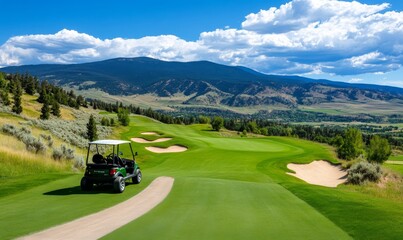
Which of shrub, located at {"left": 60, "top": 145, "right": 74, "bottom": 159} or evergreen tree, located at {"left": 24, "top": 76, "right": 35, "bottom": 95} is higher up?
evergreen tree, located at {"left": 24, "top": 76, "right": 35, "bottom": 95}

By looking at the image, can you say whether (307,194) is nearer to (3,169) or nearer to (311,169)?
A: (3,169)

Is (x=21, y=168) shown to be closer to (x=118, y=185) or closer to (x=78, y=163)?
(x=78, y=163)

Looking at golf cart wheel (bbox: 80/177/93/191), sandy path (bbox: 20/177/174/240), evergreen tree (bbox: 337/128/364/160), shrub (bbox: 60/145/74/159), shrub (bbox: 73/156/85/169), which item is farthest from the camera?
evergreen tree (bbox: 337/128/364/160)

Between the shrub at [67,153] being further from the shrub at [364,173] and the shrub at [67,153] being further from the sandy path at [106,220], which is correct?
the shrub at [364,173]

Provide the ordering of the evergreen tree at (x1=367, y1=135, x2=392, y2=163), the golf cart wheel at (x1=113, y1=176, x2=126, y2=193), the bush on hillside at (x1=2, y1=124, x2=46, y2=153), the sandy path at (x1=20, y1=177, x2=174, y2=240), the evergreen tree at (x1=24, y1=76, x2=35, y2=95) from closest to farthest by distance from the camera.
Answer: the sandy path at (x1=20, y1=177, x2=174, y2=240), the golf cart wheel at (x1=113, y1=176, x2=126, y2=193), the bush on hillside at (x1=2, y1=124, x2=46, y2=153), the evergreen tree at (x1=367, y1=135, x2=392, y2=163), the evergreen tree at (x1=24, y1=76, x2=35, y2=95)

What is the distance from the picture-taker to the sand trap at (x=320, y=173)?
42.7 m

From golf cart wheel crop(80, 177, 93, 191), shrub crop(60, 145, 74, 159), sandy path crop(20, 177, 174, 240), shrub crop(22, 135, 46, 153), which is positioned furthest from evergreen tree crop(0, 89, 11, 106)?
sandy path crop(20, 177, 174, 240)

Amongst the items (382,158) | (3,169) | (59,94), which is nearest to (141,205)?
(3,169)

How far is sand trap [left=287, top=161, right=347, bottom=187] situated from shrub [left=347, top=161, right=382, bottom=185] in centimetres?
533

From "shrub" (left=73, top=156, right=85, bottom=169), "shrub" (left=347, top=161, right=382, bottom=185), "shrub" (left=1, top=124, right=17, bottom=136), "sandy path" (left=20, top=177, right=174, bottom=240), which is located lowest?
"shrub" (left=73, top=156, right=85, bottom=169)

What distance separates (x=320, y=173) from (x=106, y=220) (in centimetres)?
3970

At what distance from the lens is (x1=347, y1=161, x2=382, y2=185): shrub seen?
3335cm

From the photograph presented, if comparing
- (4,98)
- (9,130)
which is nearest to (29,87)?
(4,98)

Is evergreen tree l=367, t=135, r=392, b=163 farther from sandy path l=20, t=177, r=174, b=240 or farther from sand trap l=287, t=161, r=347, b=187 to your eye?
sandy path l=20, t=177, r=174, b=240
